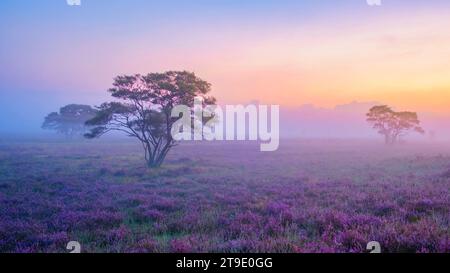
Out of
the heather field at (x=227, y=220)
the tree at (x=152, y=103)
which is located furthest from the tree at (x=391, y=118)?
the heather field at (x=227, y=220)

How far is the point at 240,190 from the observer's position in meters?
15.2

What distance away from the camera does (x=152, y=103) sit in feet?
96.5

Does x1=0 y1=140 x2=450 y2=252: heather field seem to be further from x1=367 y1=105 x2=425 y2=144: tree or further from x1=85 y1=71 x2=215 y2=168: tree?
x1=367 y1=105 x2=425 y2=144: tree

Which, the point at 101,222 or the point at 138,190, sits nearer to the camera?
the point at 101,222

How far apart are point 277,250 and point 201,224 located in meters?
2.93

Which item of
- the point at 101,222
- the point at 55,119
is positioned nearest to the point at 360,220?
the point at 101,222

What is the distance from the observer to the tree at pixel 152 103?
28.8m

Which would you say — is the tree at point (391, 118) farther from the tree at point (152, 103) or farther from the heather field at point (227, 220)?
the heather field at point (227, 220)

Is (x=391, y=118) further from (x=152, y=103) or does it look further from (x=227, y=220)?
(x=227, y=220)

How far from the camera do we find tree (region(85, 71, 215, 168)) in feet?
94.6

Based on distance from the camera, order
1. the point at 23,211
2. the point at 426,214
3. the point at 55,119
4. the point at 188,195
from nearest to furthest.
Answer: the point at 426,214, the point at 23,211, the point at 188,195, the point at 55,119

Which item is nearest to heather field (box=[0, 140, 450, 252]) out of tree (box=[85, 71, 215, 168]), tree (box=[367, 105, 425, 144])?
tree (box=[85, 71, 215, 168])
